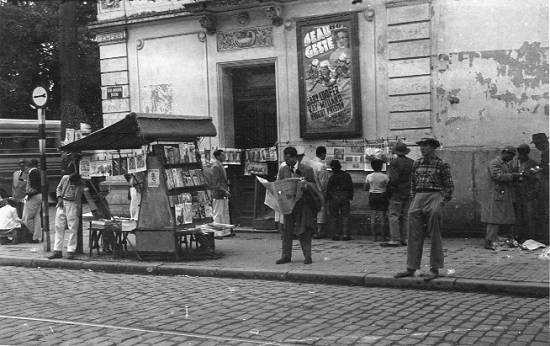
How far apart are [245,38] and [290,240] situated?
5960 millimetres

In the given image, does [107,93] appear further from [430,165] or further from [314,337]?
[314,337]

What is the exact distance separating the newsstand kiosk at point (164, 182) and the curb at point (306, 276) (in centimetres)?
56

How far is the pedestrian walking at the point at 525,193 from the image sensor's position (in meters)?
11.1

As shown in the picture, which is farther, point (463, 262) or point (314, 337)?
point (463, 262)

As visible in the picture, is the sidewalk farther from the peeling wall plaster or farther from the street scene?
the peeling wall plaster

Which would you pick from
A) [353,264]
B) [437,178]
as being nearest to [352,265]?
[353,264]

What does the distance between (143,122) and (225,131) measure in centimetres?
466

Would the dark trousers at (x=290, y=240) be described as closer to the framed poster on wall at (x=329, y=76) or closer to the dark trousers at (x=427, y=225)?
the dark trousers at (x=427, y=225)

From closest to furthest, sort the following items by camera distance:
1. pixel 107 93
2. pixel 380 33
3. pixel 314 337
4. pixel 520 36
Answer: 1. pixel 314 337
2. pixel 520 36
3. pixel 380 33
4. pixel 107 93

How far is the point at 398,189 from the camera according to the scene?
11.6 m

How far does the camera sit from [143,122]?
10.3m

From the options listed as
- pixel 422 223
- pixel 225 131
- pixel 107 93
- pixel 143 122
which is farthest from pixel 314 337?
pixel 107 93

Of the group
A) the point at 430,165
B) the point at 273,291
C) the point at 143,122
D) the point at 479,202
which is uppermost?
the point at 143,122

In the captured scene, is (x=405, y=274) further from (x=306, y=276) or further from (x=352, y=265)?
(x=306, y=276)
